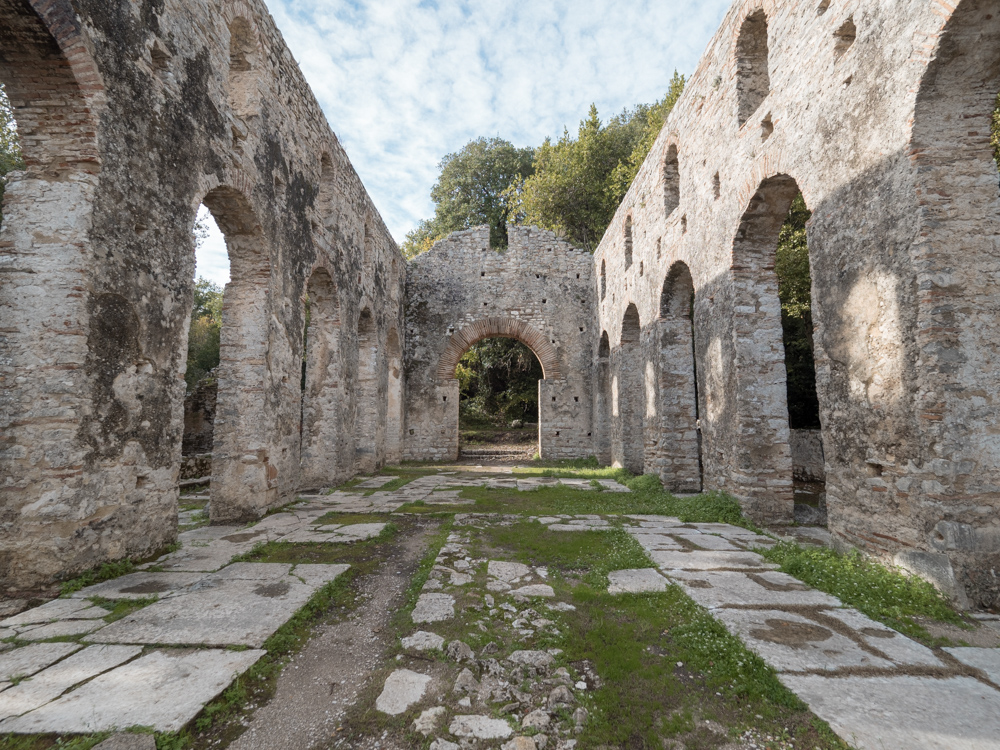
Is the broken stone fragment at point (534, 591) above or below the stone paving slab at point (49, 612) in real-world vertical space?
below

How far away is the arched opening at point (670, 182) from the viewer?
8719 mm

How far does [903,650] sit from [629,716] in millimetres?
1670

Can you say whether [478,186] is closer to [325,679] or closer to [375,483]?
[375,483]

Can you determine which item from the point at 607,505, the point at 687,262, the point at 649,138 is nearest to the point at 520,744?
the point at 607,505

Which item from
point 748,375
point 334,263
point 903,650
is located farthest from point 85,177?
point 748,375

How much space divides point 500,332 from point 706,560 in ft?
36.7

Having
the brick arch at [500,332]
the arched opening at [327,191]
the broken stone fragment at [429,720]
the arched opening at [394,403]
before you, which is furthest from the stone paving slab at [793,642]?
the brick arch at [500,332]

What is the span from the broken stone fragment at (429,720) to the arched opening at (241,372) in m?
4.53

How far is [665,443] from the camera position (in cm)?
823

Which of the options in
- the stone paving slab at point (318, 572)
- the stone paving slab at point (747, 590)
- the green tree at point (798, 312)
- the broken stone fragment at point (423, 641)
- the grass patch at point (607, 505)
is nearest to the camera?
the broken stone fragment at point (423, 641)

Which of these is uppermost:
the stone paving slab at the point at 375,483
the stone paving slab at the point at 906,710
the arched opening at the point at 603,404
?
the arched opening at the point at 603,404

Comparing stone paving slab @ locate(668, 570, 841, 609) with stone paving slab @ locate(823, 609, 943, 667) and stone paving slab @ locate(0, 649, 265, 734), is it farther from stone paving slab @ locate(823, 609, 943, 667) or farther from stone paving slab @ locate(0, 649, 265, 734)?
stone paving slab @ locate(0, 649, 265, 734)

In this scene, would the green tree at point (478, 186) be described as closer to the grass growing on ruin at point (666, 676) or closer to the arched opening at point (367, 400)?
the arched opening at point (367, 400)

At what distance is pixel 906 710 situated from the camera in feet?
6.59
